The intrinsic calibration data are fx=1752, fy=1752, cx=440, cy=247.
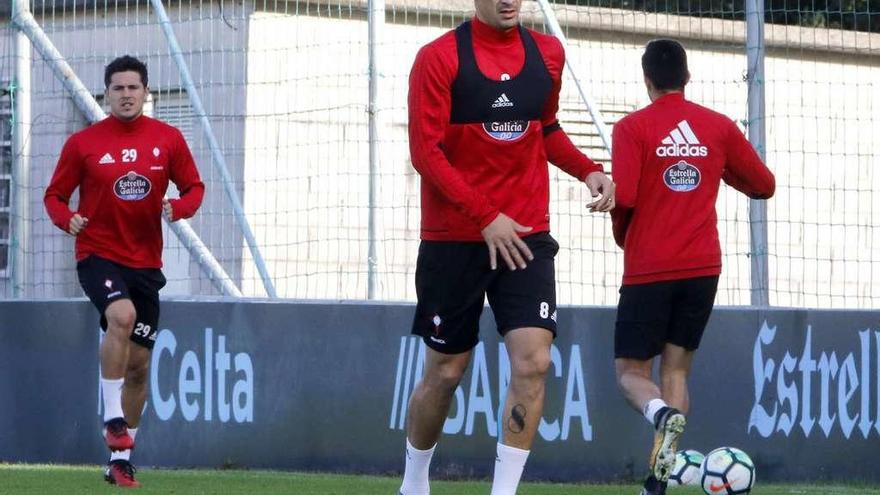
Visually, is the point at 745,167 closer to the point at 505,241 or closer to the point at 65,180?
the point at 505,241

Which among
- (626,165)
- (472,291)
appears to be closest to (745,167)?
(626,165)

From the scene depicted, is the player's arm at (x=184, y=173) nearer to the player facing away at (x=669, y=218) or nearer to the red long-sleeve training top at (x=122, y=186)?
the red long-sleeve training top at (x=122, y=186)

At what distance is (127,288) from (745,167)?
3279 millimetres

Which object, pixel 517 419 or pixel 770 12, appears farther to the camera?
pixel 770 12

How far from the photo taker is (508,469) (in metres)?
6.41

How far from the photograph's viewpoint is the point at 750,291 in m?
9.73

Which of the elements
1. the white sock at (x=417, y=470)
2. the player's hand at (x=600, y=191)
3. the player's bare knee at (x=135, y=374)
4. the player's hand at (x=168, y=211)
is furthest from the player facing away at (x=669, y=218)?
the player's bare knee at (x=135, y=374)

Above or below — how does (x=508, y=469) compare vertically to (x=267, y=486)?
above

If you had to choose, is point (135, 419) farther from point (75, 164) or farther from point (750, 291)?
point (750, 291)

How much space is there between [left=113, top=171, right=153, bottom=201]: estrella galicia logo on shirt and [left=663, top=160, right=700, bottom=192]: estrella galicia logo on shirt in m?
2.91

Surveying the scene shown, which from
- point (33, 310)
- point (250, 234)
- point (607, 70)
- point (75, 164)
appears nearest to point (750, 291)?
point (607, 70)

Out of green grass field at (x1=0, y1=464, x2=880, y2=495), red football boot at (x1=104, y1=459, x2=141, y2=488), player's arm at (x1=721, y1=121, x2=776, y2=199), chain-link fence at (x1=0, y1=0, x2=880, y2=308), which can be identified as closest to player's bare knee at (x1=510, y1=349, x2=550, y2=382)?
player's arm at (x1=721, y1=121, x2=776, y2=199)

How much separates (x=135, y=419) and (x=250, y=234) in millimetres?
1731

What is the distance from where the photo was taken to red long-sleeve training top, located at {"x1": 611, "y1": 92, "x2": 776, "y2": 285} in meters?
7.65
